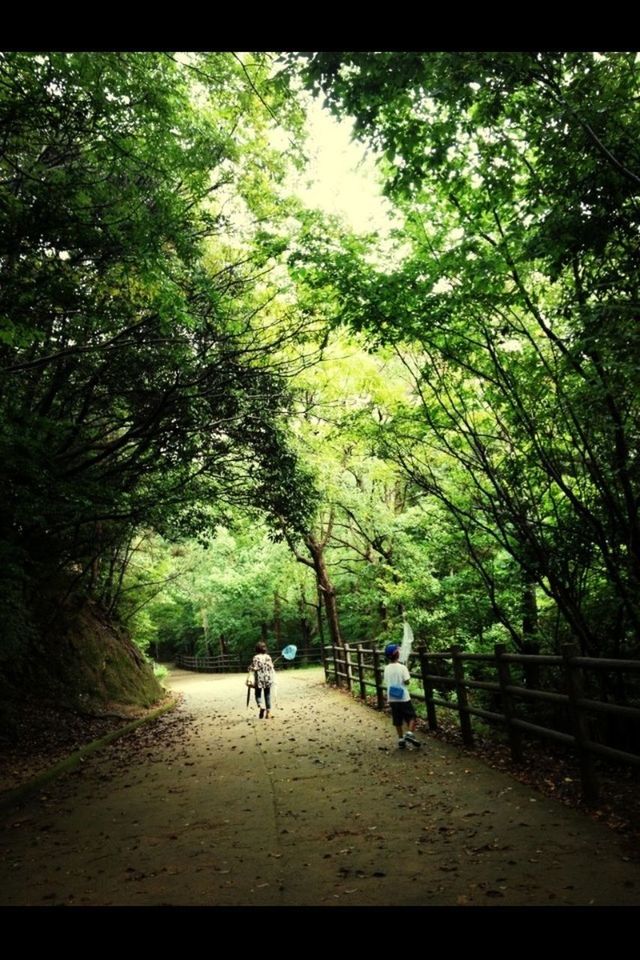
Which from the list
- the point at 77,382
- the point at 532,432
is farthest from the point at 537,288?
the point at 77,382

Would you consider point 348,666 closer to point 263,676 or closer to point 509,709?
point 263,676

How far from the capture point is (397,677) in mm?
8617

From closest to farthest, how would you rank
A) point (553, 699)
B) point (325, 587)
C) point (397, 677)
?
point (553, 699)
point (397, 677)
point (325, 587)

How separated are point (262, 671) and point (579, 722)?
948cm

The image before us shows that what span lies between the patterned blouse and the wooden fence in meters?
2.56

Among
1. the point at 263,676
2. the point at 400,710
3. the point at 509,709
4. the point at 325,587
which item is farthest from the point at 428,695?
the point at 325,587

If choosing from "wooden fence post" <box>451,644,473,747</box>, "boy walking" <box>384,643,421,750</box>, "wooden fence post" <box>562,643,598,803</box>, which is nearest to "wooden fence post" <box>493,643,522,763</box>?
"wooden fence post" <box>451,644,473,747</box>

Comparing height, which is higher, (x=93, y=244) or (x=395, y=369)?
(x=395, y=369)

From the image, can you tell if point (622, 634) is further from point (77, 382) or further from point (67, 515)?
point (77, 382)

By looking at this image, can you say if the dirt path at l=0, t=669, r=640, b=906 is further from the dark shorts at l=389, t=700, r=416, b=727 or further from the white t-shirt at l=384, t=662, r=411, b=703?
the white t-shirt at l=384, t=662, r=411, b=703

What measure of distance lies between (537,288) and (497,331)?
3.29ft

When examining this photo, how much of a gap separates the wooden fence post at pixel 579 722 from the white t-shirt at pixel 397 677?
11.7 feet

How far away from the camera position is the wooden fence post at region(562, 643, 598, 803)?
5.04m
